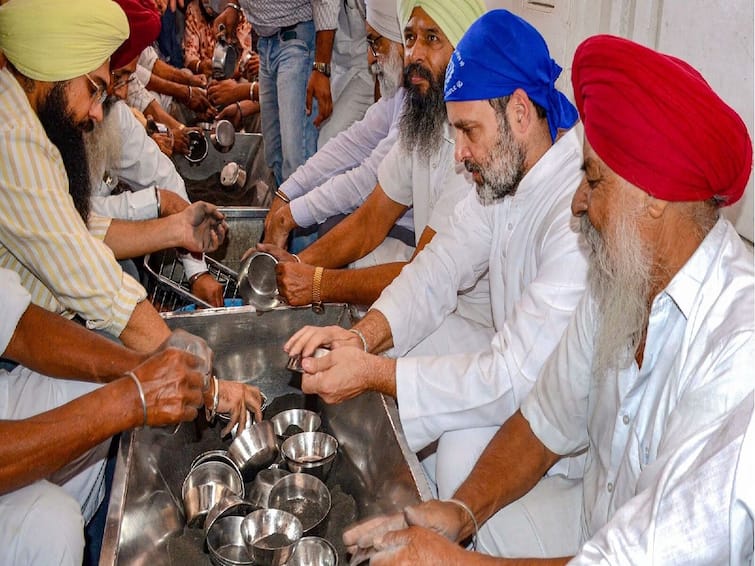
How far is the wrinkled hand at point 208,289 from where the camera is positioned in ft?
8.59

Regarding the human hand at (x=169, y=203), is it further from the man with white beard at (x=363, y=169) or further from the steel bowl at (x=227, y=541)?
the steel bowl at (x=227, y=541)

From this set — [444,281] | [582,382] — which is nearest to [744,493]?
[582,382]

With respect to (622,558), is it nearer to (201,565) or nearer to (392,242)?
(201,565)

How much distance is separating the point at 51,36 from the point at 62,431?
1098 mm

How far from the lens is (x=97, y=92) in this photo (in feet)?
7.32

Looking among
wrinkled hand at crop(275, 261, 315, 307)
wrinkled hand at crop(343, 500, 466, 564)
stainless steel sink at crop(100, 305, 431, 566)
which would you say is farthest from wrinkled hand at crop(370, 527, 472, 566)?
wrinkled hand at crop(275, 261, 315, 307)

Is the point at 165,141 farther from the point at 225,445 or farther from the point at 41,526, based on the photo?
the point at 41,526

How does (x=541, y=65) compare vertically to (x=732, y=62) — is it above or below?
below

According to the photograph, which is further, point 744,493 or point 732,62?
→ point 732,62

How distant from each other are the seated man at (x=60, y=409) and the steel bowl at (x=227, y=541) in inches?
9.7

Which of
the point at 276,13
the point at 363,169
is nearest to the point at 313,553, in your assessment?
the point at 363,169

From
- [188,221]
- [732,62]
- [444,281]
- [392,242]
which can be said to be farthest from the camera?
[392,242]

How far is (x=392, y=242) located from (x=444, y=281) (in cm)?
85

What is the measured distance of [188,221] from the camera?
264 centimetres
